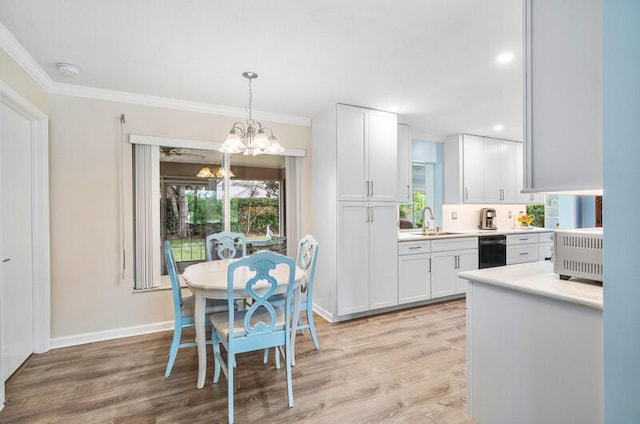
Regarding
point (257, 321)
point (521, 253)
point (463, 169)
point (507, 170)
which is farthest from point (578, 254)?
point (507, 170)

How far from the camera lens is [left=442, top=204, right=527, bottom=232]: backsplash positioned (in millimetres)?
5113

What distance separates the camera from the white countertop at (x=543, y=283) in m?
1.28

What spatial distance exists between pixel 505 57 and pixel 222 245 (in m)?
3.03

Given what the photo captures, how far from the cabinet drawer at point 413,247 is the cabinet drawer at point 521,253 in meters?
1.55

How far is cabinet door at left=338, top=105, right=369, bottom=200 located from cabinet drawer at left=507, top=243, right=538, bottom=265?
2647mm

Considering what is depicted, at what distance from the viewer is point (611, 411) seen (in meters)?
0.90

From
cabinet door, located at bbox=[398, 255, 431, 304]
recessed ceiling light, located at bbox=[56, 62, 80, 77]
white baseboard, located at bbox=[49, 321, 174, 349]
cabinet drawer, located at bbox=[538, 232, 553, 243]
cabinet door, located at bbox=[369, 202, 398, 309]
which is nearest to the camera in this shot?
recessed ceiling light, located at bbox=[56, 62, 80, 77]

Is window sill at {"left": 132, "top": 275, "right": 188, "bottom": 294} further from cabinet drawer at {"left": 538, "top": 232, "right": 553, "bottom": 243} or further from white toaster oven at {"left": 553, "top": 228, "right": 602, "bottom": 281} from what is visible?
cabinet drawer at {"left": 538, "top": 232, "right": 553, "bottom": 243}

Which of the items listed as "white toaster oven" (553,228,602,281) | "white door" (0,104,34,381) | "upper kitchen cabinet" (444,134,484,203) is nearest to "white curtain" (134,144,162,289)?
"white door" (0,104,34,381)

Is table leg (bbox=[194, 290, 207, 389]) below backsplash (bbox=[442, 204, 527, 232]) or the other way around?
below

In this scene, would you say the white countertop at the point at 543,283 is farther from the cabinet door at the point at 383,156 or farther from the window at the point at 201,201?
the window at the point at 201,201

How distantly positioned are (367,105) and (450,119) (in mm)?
1264

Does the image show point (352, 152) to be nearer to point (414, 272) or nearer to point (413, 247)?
point (413, 247)

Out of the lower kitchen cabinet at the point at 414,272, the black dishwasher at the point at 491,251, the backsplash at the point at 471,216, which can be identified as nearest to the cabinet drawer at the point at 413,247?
the lower kitchen cabinet at the point at 414,272
